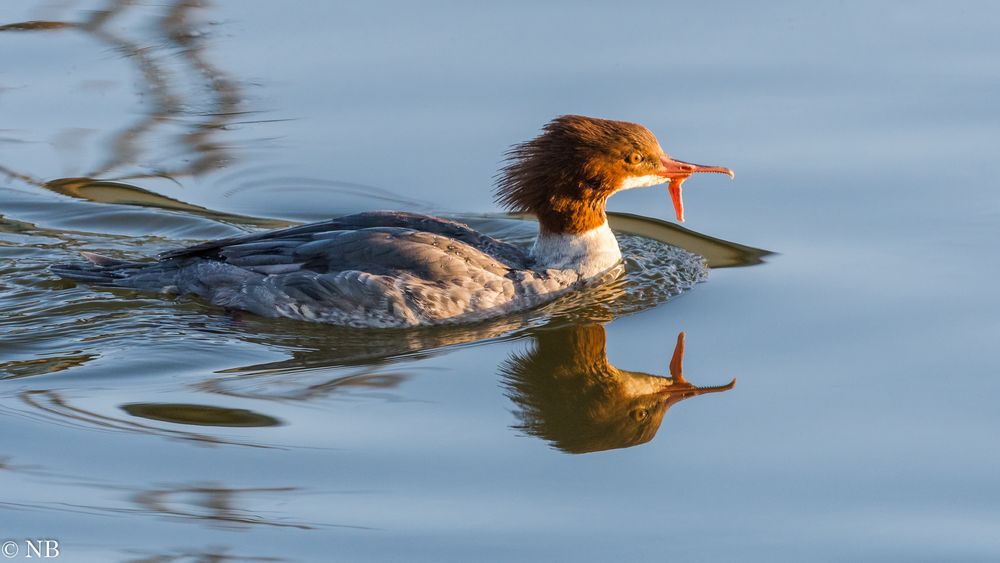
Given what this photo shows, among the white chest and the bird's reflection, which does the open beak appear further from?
the bird's reflection

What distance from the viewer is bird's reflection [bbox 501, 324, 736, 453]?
7.58 m

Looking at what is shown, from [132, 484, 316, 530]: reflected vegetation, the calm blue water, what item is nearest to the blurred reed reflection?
the calm blue water

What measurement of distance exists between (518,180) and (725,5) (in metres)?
4.27

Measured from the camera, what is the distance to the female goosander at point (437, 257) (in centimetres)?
905

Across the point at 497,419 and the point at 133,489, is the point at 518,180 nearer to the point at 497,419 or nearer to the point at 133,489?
the point at 497,419

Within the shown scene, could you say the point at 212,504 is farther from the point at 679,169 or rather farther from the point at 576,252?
the point at 679,169

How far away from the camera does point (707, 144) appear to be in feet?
36.0

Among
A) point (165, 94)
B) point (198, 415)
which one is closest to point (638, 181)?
point (198, 415)

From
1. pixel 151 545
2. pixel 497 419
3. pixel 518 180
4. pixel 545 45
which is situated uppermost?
pixel 545 45

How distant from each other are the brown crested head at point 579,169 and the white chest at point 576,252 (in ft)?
A: 0.18

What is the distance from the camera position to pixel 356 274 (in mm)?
9023

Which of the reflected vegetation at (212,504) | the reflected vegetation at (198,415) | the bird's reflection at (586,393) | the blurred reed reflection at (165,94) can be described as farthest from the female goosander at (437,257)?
the reflected vegetation at (212,504)

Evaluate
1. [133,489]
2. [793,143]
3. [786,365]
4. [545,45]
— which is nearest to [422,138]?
[545,45]

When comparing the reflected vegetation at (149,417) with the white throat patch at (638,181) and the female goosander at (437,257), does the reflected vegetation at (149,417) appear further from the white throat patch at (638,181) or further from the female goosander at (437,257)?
the white throat patch at (638,181)
